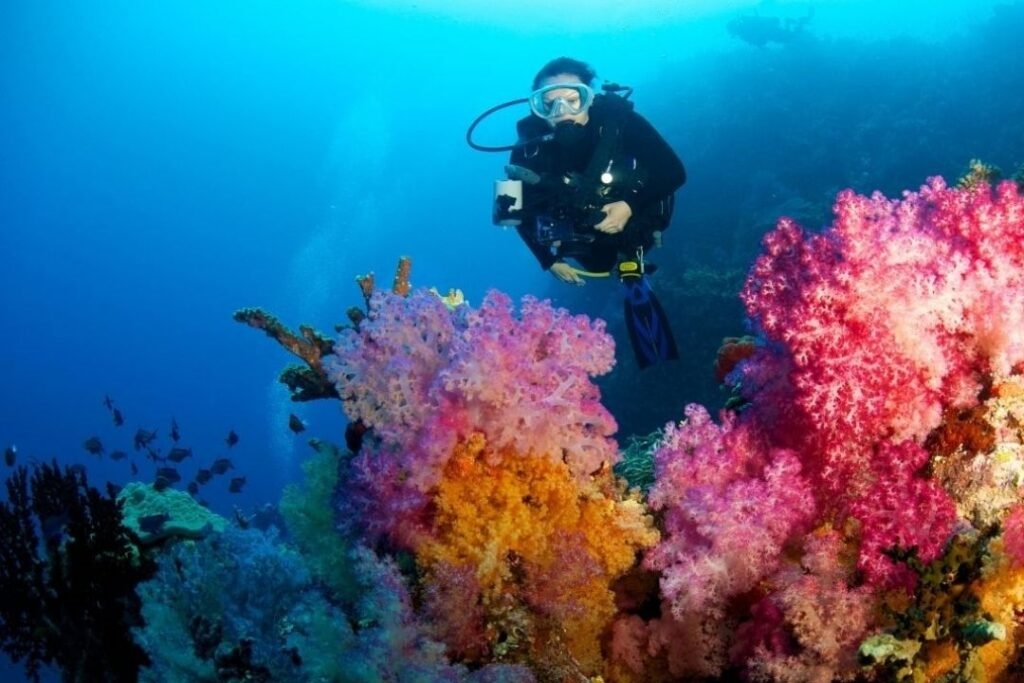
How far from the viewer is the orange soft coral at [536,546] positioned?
3.04m

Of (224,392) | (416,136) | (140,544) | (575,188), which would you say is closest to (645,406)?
(575,188)

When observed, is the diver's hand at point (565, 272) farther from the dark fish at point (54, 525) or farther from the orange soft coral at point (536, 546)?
the dark fish at point (54, 525)

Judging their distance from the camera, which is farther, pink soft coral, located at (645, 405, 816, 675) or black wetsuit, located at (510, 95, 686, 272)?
black wetsuit, located at (510, 95, 686, 272)

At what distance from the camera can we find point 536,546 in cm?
317

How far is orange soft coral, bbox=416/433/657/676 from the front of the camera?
9.96 ft

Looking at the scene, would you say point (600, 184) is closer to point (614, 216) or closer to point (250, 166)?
point (614, 216)

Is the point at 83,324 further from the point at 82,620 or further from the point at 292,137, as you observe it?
the point at 82,620

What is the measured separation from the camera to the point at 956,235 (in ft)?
9.58

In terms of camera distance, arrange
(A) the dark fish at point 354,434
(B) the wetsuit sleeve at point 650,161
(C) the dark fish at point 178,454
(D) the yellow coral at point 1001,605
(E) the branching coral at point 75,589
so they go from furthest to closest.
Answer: (C) the dark fish at point 178,454 < (B) the wetsuit sleeve at point 650,161 < (E) the branching coral at point 75,589 < (A) the dark fish at point 354,434 < (D) the yellow coral at point 1001,605

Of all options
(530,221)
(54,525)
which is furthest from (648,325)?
(54,525)

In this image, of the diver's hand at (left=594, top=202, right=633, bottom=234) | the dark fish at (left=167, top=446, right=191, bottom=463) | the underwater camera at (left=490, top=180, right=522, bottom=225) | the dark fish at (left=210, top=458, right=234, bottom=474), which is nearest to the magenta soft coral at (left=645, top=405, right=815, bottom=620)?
the diver's hand at (left=594, top=202, right=633, bottom=234)

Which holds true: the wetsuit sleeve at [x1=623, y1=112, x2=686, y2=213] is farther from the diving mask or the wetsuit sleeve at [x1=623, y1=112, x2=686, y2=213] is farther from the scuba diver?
the diving mask

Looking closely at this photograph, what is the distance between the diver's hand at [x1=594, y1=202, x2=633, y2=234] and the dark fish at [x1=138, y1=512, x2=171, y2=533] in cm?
476

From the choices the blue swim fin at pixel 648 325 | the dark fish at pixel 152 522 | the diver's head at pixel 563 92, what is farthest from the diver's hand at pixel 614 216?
the dark fish at pixel 152 522
